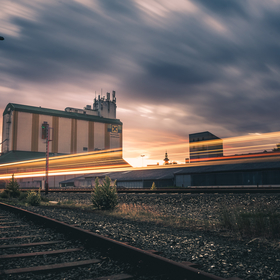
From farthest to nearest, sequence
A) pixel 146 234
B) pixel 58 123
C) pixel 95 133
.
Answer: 1. pixel 95 133
2. pixel 58 123
3. pixel 146 234

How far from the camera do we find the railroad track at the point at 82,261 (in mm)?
3721

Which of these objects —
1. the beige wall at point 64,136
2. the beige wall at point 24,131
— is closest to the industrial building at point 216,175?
the beige wall at point 64,136

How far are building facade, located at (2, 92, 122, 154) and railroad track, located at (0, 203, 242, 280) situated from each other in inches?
2993

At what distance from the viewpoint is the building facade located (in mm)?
83375

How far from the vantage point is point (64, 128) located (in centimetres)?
9225

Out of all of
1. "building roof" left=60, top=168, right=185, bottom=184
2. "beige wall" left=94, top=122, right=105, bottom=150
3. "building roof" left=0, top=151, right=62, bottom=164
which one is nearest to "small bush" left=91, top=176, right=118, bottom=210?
"building roof" left=60, top=168, right=185, bottom=184

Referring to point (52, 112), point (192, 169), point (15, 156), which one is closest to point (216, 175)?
point (192, 169)

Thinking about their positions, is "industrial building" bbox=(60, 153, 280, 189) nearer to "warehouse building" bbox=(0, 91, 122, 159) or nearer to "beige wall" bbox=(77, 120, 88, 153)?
"warehouse building" bbox=(0, 91, 122, 159)

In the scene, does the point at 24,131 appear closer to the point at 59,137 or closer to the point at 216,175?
the point at 59,137

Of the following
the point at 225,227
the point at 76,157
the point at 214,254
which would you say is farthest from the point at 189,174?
the point at 214,254

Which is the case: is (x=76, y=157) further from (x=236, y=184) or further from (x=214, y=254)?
(x=214, y=254)

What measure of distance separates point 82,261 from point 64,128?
3605 inches

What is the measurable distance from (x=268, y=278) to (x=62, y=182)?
7941cm

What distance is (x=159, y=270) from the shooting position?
3799 mm
